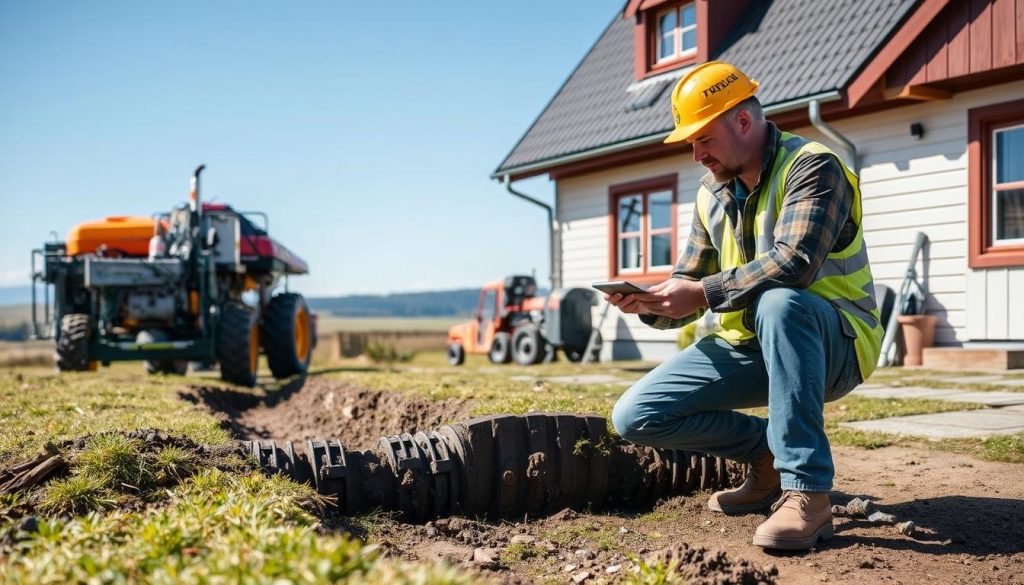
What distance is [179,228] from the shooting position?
11.4 meters

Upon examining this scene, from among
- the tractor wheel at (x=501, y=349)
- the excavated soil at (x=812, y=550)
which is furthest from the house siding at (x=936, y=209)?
the tractor wheel at (x=501, y=349)

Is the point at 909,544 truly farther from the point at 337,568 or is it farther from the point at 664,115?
the point at 664,115

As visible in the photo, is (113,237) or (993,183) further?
(113,237)

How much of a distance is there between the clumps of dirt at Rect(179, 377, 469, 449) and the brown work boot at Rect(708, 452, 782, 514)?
1.75m

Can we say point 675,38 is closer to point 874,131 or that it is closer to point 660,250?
point 660,250

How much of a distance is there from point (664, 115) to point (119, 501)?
1060 cm

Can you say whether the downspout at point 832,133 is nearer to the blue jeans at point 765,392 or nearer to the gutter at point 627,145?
the gutter at point 627,145

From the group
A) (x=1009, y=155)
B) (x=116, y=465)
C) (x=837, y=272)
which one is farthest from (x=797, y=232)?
(x=1009, y=155)

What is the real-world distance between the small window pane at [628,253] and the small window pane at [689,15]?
3.28 metres

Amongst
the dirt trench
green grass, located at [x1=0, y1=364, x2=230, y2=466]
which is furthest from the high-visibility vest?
green grass, located at [x1=0, y1=364, x2=230, y2=466]

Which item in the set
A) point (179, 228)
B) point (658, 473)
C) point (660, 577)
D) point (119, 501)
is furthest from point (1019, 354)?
point (179, 228)

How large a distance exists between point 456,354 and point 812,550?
14422 millimetres

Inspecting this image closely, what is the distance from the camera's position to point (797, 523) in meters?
2.96

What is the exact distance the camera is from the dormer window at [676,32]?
44.8 feet
